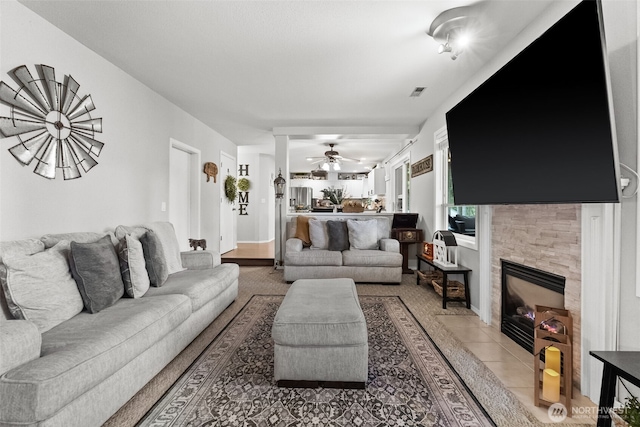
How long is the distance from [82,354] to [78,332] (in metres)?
0.30

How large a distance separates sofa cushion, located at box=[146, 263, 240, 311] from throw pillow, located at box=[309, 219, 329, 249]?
1.61 m

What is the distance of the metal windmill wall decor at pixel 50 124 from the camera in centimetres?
204

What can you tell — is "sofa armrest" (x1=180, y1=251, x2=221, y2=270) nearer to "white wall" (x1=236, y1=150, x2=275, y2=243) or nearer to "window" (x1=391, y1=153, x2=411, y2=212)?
"window" (x1=391, y1=153, x2=411, y2=212)

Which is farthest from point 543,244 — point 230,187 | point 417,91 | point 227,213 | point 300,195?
point 300,195

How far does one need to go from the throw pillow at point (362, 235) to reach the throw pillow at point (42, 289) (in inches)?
134

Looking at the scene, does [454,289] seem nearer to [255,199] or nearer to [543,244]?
[543,244]

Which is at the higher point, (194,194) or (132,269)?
(194,194)

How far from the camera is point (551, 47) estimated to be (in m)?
1.56

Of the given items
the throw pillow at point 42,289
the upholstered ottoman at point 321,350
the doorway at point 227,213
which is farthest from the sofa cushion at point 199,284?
the doorway at point 227,213

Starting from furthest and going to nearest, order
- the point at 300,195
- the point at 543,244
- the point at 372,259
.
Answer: the point at 300,195, the point at 372,259, the point at 543,244

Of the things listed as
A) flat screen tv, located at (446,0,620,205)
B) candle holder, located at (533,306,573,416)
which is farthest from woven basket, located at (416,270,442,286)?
candle holder, located at (533,306,573,416)

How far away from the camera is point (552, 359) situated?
168 centimetres

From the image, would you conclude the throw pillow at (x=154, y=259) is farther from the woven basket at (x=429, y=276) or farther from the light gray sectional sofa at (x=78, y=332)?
the woven basket at (x=429, y=276)

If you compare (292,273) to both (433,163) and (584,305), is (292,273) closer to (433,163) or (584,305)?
(433,163)
